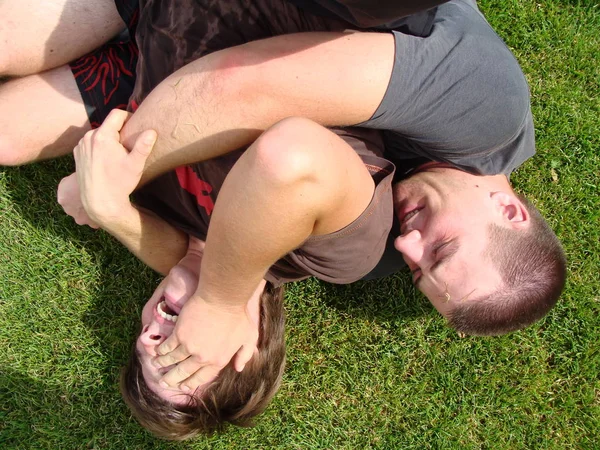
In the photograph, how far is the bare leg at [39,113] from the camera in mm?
2852

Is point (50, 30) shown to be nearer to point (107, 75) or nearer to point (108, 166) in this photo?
point (107, 75)

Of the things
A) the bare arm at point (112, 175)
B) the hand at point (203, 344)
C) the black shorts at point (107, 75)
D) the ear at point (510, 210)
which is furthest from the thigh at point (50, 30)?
the ear at point (510, 210)

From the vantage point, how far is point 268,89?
1954mm

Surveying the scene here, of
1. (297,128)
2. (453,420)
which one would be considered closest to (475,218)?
(297,128)

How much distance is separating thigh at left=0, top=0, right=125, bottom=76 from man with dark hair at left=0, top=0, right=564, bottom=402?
1.49ft

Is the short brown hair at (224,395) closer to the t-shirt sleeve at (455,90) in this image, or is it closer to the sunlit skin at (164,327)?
the sunlit skin at (164,327)

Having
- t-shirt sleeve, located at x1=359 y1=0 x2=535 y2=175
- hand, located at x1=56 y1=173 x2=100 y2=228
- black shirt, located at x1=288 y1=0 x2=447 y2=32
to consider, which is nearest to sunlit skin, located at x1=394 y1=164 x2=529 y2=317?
t-shirt sleeve, located at x1=359 y1=0 x2=535 y2=175

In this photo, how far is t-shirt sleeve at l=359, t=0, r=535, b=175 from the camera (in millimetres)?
1943

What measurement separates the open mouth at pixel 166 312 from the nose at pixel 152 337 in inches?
2.3

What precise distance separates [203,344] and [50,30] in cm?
174

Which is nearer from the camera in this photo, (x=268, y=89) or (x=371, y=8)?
(x=371, y=8)

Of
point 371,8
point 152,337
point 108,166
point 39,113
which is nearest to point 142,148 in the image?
point 108,166

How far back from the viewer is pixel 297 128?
1.92 metres

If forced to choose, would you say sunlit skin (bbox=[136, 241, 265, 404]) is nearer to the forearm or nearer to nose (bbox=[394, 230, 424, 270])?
the forearm
